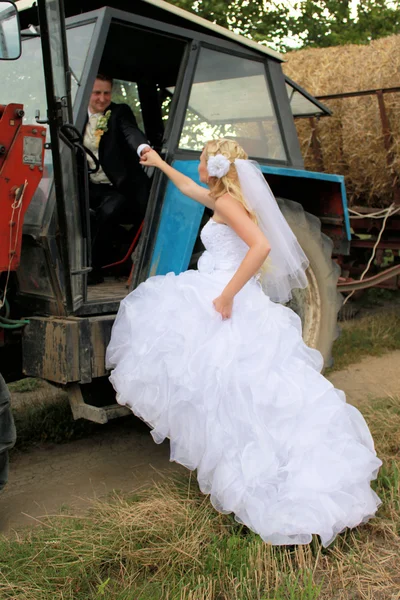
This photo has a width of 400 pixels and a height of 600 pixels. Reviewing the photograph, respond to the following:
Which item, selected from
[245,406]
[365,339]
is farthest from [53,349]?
[365,339]

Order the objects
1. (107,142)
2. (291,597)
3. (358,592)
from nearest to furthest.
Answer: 1. (291,597)
2. (358,592)
3. (107,142)

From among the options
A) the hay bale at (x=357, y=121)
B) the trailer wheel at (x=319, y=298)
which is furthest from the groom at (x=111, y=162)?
the hay bale at (x=357, y=121)

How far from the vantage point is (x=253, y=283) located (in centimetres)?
316

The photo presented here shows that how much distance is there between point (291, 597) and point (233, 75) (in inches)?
113

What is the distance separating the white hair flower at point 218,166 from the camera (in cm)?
293

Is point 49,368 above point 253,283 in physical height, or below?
below

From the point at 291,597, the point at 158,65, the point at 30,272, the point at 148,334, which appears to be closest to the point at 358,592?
the point at 291,597

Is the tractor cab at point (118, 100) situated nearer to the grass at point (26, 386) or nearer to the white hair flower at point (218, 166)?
the white hair flower at point (218, 166)

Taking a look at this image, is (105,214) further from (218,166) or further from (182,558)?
(182,558)

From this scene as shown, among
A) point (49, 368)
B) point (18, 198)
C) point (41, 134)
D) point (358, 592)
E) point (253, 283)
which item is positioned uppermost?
point (41, 134)

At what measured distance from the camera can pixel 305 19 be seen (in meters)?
11.7

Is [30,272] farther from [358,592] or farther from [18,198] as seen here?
[358,592]

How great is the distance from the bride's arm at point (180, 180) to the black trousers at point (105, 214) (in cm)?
74

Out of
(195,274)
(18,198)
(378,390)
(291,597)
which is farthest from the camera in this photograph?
(378,390)
